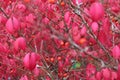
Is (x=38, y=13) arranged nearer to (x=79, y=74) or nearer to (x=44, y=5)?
(x=44, y=5)

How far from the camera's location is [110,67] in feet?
9.21

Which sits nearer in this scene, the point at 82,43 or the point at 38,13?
the point at 82,43

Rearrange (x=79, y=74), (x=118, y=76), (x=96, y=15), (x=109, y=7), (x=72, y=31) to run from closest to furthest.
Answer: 1. (x=96, y=15)
2. (x=118, y=76)
3. (x=72, y=31)
4. (x=109, y=7)
5. (x=79, y=74)

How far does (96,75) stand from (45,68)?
86 cm

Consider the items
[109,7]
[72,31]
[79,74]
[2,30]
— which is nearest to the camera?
[72,31]

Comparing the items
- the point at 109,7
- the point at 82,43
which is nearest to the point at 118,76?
the point at 82,43

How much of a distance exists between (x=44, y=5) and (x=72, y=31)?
3.29 ft

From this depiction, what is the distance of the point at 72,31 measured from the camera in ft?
10.9

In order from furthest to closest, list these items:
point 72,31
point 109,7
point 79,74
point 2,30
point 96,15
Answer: point 2,30 < point 79,74 < point 109,7 < point 72,31 < point 96,15

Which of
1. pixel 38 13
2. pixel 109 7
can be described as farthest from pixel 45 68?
pixel 109 7

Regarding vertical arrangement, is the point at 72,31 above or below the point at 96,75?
above

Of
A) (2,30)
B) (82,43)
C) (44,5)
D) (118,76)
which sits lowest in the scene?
(118,76)

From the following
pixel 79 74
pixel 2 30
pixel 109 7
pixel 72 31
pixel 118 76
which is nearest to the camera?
pixel 118 76

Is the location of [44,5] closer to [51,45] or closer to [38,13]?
[38,13]
